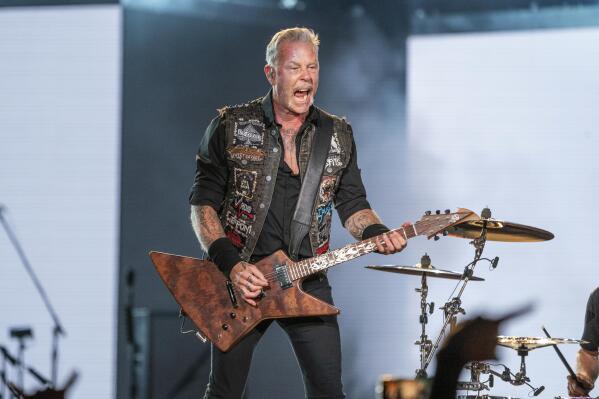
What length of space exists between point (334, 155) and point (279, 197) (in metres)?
0.32

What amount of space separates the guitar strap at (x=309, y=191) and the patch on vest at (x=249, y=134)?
0.78 feet

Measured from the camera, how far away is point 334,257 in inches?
141

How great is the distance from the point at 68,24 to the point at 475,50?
3.24 meters

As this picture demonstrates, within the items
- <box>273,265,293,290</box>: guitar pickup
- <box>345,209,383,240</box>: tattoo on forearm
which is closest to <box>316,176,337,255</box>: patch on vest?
<box>345,209,383,240</box>: tattoo on forearm

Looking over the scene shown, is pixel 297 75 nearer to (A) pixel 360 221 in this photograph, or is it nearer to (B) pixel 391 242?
(A) pixel 360 221

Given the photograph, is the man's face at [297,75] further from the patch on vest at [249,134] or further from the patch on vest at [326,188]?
the patch on vest at [326,188]

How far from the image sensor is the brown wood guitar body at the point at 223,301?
3.52 meters

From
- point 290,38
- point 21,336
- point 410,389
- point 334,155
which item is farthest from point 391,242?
point 21,336

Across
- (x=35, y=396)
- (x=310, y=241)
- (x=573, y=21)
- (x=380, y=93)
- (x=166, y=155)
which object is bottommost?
(x=35, y=396)

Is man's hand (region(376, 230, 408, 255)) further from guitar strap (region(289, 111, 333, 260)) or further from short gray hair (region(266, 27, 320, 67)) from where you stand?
short gray hair (region(266, 27, 320, 67))

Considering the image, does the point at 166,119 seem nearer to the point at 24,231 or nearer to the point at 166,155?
the point at 166,155

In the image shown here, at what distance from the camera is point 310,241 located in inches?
146

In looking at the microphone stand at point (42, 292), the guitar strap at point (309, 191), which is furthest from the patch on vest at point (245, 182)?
the microphone stand at point (42, 292)

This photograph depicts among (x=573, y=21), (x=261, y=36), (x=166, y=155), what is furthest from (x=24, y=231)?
(x=573, y=21)
